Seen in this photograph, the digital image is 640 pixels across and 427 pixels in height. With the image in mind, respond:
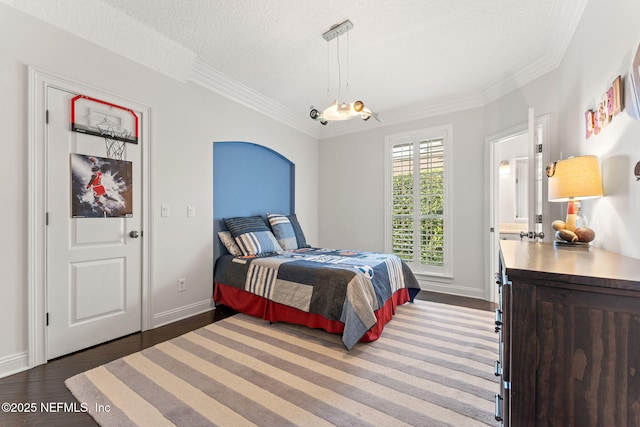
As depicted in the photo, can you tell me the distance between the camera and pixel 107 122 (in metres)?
2.34

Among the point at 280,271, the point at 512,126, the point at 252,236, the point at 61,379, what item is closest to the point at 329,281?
the point at 280,271

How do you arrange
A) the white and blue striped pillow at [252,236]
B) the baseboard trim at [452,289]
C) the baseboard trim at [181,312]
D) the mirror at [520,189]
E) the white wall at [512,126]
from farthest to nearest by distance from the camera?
the mirror at [520,189]
the baseboard trim at [452,289]
the white and blue striped pillow at [252,236]
the baseboard trim at [181,312]
the white wall at [512,126]

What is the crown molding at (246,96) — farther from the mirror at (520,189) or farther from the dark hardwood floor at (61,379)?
the mirror at (520,189)

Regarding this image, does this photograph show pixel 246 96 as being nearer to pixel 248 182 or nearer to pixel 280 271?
pixel 248 182

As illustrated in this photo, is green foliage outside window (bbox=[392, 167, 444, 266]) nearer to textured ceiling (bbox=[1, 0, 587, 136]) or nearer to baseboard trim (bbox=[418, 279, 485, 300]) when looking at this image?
baseboard trim (bbox=[418, 279, 485, 300])

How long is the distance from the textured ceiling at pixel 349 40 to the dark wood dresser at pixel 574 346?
2197 millimetres

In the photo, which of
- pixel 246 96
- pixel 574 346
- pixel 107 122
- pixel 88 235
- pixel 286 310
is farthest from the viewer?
pixel 246 96

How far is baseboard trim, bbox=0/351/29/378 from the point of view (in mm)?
1791

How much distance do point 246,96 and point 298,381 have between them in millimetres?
3250

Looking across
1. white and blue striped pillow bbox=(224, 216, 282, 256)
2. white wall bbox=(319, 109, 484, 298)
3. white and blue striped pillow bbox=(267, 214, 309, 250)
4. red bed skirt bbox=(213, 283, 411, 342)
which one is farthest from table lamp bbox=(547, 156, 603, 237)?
white and blue striped pillow bbox=(267, 214, 309, 250)

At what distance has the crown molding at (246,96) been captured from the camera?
9.83 feet

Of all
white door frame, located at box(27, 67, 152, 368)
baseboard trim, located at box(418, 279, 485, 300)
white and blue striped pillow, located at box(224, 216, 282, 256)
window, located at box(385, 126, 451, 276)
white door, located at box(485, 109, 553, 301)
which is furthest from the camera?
window, located at box(385, 126, 451, 276)

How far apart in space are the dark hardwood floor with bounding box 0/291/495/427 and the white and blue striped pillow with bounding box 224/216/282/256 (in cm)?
90

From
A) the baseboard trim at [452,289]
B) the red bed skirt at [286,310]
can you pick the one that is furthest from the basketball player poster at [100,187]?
the baseboard trim at [452,289]
